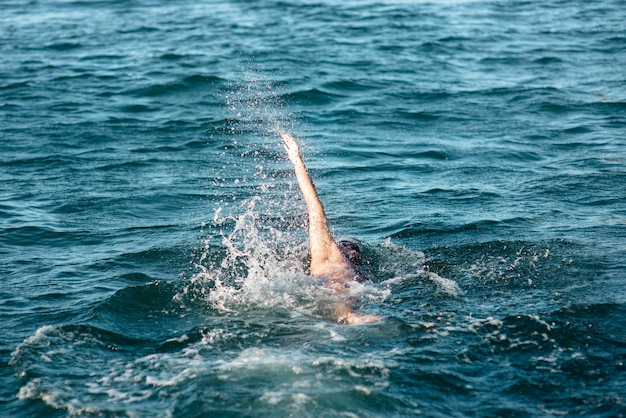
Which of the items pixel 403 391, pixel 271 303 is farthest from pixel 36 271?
pixel 403 391

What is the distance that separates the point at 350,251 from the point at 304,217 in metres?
2.17

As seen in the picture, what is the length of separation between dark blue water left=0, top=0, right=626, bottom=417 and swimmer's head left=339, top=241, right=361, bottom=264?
0.88 ft

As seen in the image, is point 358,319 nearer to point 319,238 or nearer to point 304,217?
point 319,238

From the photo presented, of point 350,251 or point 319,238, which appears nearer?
point 319,238

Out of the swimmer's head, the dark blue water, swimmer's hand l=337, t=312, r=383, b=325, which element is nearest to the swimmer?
the swimmer's head

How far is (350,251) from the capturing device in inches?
354

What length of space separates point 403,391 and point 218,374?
1515mm

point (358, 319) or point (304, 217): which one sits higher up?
point (358, 319)

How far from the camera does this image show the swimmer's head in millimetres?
8922

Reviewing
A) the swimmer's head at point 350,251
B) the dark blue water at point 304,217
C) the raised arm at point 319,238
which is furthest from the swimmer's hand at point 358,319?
the swimmer's head at point 350,251

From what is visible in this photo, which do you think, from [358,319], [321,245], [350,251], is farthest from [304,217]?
[358,319]

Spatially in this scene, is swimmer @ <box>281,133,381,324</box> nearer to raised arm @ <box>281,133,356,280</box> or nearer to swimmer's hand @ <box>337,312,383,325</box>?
raised arm @ <box>281,133,356,280</box>

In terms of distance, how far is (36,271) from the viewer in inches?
362

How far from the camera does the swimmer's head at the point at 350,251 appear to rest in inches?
351
